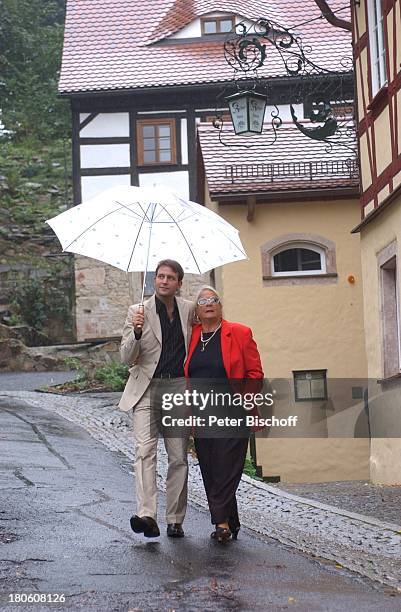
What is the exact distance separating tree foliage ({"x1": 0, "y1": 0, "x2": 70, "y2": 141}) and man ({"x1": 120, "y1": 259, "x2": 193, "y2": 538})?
3646 centimetres

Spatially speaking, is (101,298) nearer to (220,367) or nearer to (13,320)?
(13,320)

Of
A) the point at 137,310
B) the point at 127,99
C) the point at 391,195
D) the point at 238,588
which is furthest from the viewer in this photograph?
the point at 127,99

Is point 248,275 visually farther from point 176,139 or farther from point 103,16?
point 103,16

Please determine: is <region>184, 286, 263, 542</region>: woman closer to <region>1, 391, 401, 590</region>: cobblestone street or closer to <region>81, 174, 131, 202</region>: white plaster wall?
<region>1, 391, 401, 590</region>: cobblestone street

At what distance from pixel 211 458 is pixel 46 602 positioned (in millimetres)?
2596

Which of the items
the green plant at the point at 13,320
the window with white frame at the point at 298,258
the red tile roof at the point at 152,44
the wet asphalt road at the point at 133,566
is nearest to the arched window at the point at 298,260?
the window with white frame at the point at 298,258

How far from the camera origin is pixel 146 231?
8914mm

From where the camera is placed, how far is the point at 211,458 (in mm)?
8648

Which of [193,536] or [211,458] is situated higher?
[211,458]

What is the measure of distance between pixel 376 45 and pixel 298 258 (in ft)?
20.8

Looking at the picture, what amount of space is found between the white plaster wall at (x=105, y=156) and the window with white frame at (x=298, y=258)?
11.9 meters

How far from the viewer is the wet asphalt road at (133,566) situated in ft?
20.9

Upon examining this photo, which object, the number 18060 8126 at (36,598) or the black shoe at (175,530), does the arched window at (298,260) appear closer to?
the black shoe at (175,530)

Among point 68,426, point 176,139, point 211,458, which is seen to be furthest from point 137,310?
point 176,139
